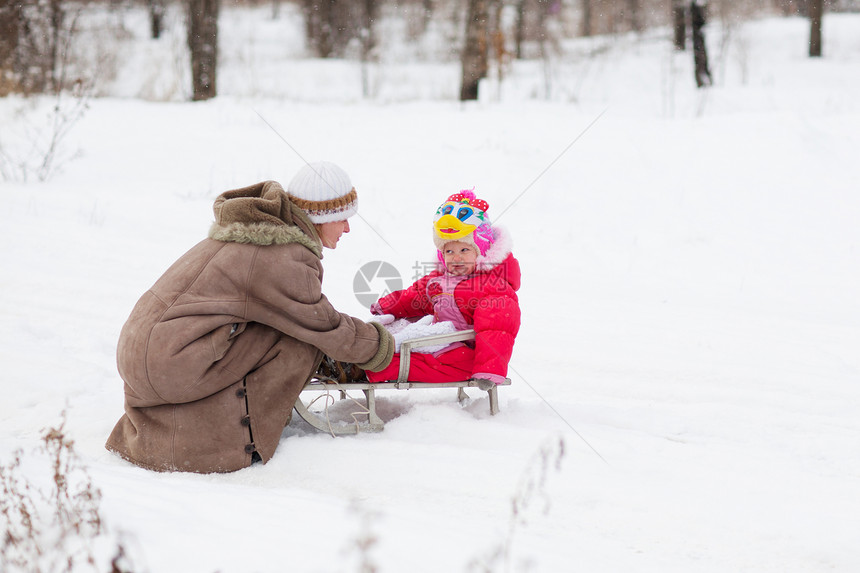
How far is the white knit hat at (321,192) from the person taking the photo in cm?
339

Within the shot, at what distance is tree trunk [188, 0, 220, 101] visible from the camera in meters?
12.0

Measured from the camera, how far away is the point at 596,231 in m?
7.55

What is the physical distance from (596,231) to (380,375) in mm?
4408

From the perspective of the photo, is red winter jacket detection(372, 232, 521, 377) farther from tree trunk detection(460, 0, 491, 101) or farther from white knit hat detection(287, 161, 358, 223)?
tree trunk detection(460, 0, 491, 101)

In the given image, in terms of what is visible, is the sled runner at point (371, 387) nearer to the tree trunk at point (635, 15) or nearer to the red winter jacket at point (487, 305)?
the red winter jacket at point (487, 305)

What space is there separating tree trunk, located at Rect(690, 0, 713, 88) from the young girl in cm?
1197

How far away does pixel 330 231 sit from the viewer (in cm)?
349

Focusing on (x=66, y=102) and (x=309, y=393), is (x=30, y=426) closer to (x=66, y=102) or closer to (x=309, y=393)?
(x=309, y=393)

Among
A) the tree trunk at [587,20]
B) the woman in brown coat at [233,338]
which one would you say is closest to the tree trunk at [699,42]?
the woman in brown coat at [233,338]

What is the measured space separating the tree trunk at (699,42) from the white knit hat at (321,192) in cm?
1268

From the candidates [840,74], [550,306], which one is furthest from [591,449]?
[840,74]

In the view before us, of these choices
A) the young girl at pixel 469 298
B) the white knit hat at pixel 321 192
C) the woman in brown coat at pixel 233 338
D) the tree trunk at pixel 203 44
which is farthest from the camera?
the tree trunk at pixel 203 44

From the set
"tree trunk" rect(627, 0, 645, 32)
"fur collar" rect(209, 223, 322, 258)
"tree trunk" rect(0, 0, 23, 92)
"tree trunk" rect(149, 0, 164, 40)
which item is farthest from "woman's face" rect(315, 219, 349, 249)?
"tree trunk" rect(627, 0, 645, 32)

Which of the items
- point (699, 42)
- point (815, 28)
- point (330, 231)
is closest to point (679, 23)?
point (699, 42)
